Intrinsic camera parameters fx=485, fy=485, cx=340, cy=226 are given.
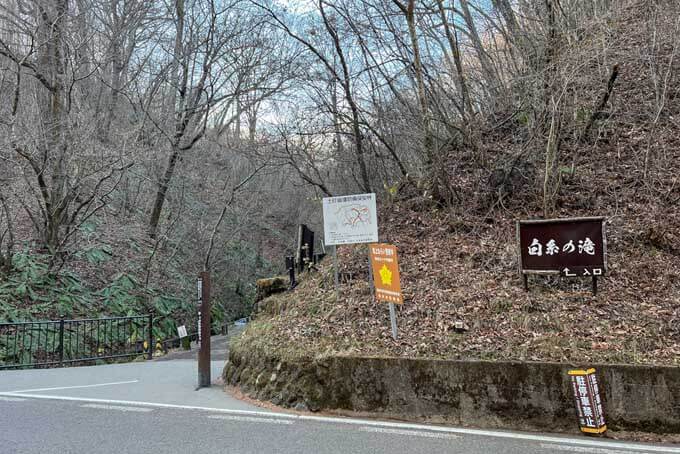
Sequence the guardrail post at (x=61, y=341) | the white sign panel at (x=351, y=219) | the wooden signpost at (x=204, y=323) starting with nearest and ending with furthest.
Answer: the white sign panel at (x=351, y=219) < the wooden signpost at (x=204, y=323) < the guardrail post at (x=61, y=341)

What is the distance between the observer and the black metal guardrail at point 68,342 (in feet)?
42.0

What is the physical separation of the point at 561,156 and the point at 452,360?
7256 millimetres

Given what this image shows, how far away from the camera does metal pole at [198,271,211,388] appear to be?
332 inches

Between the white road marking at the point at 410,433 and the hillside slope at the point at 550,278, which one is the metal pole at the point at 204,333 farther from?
the white road marking at the point at 410,433

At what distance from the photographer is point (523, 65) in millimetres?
11875

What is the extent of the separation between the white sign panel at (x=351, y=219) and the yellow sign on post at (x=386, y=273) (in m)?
0.70

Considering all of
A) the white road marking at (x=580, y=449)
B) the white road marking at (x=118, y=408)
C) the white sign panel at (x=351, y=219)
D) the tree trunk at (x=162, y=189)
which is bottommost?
the white road marking at (x=580, y=449)

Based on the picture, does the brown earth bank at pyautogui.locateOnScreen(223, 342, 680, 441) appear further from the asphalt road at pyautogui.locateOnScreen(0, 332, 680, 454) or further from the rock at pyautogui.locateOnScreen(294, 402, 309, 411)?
the asphalt road at pyautogui.locateOnScreen(0, 332, 680, 454)

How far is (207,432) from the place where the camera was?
580 cm

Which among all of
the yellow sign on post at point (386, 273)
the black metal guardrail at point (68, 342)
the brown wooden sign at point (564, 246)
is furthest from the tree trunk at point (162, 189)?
the brown wooden sign at point (564, 246)

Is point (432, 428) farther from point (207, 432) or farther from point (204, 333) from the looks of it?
point (204, 333)

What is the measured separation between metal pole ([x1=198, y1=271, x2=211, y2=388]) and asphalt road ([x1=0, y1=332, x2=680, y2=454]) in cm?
49

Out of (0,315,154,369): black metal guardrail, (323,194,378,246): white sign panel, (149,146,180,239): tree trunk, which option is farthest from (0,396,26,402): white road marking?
(149,146,180,239): tree trunk

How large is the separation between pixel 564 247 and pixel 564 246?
0.05ft
